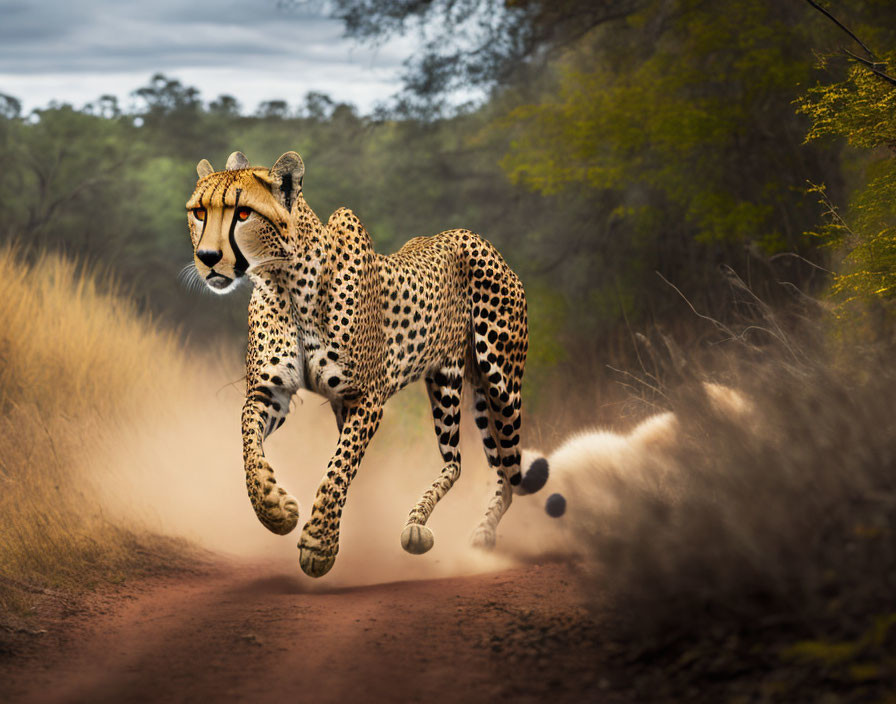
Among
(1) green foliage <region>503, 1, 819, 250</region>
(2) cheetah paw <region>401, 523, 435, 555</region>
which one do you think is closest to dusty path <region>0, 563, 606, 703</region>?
(2) cheetah paw <region>401, 523, 435, 555</region>

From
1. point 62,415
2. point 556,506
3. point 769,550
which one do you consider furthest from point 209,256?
point 62,415

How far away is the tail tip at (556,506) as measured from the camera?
22.2 feet

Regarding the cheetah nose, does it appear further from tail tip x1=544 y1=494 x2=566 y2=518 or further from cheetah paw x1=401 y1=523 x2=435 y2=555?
tail tip x1=544 y1=494 x2=566 y2=518

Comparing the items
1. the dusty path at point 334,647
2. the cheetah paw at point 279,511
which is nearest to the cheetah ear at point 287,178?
the cheetah paw at point 279,511

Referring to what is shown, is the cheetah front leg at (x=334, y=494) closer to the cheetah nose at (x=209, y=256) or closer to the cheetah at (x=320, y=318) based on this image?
the cheetah at (x=320, y=318)

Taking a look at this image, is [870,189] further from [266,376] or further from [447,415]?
[266,376]

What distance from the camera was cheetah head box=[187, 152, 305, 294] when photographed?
5309 millimetres

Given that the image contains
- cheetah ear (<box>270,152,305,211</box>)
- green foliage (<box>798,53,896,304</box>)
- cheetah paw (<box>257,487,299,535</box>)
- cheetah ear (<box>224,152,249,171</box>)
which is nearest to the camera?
cheetah paw (<box>257,487,299,535</box>)

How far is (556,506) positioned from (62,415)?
4649 mm

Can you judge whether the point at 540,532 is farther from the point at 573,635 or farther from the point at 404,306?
the point at 573,635

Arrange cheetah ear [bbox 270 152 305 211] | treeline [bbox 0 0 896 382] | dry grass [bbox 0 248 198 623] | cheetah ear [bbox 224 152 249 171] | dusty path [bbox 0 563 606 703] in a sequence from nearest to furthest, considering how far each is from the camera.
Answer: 1. dusty path [bbox 0 563 606 703]
2. cheetah ear [bbox 270 152 305 211]
3. cheetah ear [bbox 224 152 249 171]
4. dry grass [bbox 0 248 198 623]
5. treeline [bbox 0 0 896 382]

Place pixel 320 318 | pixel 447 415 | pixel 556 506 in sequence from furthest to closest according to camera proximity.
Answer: pixel 447 415, pixel 556 506, pixel 320 318

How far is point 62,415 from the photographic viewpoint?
347 inches

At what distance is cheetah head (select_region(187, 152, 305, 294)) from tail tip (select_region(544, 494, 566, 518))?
2.55 m
